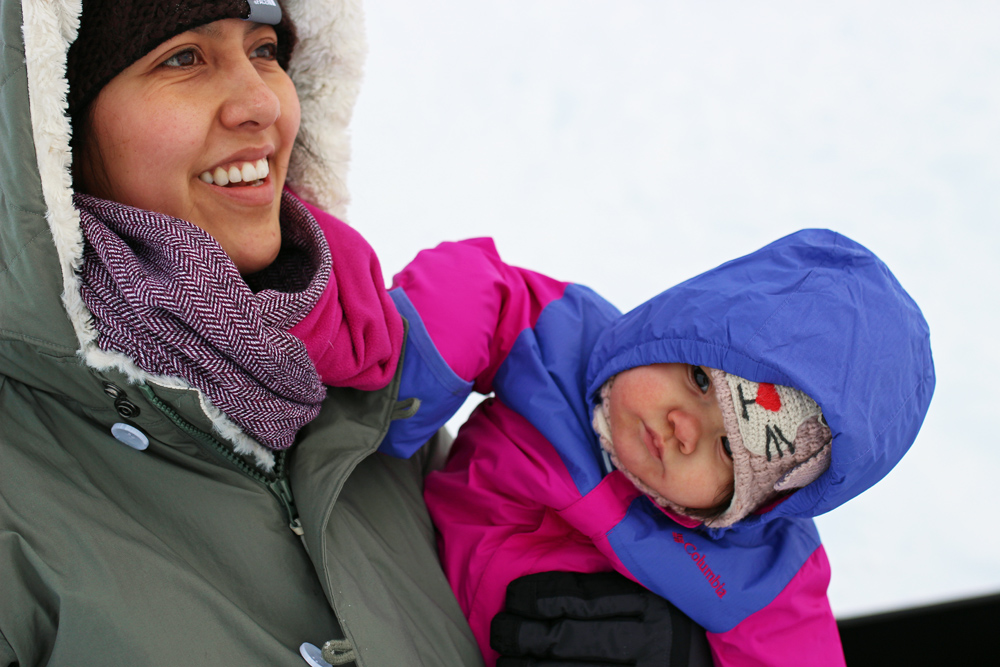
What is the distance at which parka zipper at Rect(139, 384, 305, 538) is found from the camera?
805mm

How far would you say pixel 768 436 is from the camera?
0.93 metres

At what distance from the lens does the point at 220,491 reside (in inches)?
33.7

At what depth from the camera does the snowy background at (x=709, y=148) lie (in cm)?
205

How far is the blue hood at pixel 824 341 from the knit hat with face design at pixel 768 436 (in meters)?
0.02

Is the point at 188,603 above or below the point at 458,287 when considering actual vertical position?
below

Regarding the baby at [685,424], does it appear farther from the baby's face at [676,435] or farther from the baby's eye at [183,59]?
the baby's eye at [183,59]

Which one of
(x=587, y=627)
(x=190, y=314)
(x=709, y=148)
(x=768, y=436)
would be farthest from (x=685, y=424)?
(x=709, y=148)

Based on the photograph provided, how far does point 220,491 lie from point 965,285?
212 centimetres

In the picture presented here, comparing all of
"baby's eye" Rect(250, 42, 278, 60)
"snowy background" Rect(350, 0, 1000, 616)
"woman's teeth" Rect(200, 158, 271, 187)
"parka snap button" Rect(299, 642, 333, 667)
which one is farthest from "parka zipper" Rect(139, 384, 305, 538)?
"snowy background" Rect(350, 0, 1000, 616)

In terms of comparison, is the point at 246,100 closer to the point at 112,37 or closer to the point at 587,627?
the point at 112,37

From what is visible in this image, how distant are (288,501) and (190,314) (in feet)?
0.98

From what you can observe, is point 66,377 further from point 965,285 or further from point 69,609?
point 965,285

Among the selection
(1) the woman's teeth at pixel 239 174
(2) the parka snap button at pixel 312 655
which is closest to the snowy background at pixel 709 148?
(1) the woman's teeth at pixel 239 174

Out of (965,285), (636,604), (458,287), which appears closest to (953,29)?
(965,285)
